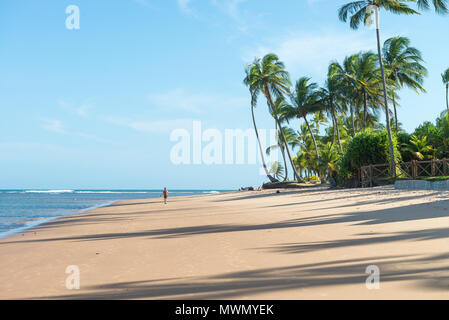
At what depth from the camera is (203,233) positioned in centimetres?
900

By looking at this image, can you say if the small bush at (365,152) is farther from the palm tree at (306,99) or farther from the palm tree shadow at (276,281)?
the palm tree shadow at (276,281)

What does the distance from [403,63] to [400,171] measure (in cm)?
1570

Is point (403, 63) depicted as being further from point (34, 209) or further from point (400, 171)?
point (34, 209)

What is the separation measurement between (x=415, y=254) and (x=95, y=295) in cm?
406

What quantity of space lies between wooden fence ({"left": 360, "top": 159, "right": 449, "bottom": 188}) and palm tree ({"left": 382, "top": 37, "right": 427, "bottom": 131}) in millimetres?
11728

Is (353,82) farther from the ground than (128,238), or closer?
farther from the ground

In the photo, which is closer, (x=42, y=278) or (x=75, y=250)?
(x=42, y=278)

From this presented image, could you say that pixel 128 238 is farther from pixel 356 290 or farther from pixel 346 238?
pixel 356 290

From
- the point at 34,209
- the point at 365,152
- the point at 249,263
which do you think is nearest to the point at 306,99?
the point at 365,152

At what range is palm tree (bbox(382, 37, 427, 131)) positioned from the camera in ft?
119

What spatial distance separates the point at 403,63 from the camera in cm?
3647

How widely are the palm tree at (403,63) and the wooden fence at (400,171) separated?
1173 centimetres

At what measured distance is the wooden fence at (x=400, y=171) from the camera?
23.5m
